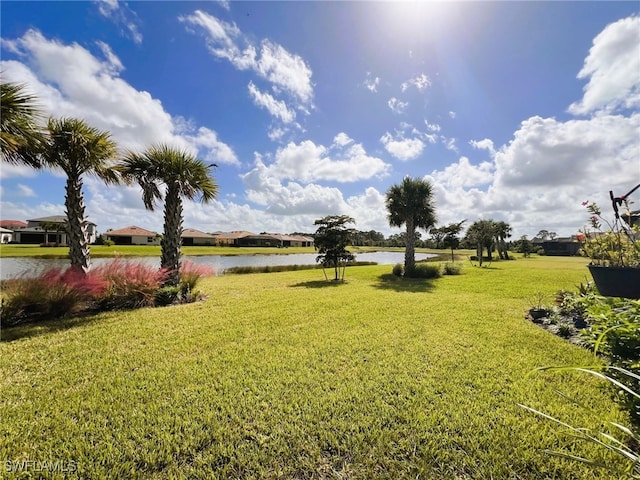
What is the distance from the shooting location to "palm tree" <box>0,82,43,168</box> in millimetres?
4672

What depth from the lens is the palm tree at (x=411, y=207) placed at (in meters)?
15.7

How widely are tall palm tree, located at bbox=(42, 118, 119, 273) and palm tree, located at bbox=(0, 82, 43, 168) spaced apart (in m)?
0.71

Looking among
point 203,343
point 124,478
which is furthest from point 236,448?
point 203,343

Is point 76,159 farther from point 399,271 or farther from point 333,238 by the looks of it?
point 399,271

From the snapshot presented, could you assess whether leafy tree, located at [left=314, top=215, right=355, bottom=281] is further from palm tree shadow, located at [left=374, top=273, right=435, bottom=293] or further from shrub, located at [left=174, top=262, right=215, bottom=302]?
shrub, located at [left=174, top=262, right=215, bottom=302]

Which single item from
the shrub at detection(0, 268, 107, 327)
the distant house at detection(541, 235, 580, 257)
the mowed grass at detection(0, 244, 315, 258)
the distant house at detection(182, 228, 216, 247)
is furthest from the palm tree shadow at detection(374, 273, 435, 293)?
the distant house at detection(182, 228, 216, 247)

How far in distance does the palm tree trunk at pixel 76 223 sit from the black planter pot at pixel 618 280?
9546 millimetres

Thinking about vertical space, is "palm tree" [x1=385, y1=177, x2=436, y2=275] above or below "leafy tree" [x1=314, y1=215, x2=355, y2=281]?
above

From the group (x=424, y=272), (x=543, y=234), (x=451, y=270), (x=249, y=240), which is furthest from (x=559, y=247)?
(x=249, y=240)

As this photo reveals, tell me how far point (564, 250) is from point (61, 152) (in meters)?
67.7

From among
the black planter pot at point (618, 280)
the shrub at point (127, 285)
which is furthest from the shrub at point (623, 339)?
the shrub at point (127, 285)

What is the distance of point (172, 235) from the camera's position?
842 centimetres

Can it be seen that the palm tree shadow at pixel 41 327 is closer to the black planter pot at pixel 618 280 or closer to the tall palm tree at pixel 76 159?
the tall palm tree at pixel 76 159

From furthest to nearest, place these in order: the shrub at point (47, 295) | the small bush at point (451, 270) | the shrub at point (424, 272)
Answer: the small bush at point (451, 270), the shrub at point (424, 272), the shrub at point (47, 295)
